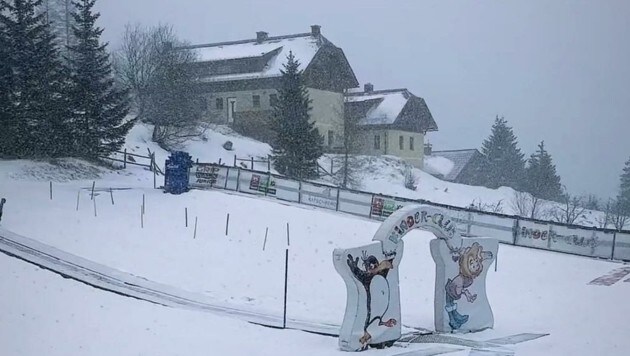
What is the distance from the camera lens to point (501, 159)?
6025 centimetres

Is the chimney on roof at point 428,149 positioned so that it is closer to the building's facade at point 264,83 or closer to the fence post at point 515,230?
the building's facade at point 264,83

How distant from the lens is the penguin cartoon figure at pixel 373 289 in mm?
13211

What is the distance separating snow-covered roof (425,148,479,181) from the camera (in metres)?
60.9

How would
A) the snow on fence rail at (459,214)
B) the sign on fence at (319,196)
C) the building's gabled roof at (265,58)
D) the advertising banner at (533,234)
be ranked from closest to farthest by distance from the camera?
the snow on fence rail at (459,214), the advertising banner at (533,234), the sign on fence at (319,196), the building's gabled roof at (265,58)

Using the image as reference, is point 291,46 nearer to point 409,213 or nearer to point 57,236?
point 57,236

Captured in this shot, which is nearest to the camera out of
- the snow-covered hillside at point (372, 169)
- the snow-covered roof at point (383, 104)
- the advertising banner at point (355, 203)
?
the advertising banner at point (355, 203)

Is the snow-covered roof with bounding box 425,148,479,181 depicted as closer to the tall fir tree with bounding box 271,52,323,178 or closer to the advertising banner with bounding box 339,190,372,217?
the tall fir tree with bounding box 271,52,323,178

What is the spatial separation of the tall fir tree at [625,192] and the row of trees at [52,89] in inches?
903

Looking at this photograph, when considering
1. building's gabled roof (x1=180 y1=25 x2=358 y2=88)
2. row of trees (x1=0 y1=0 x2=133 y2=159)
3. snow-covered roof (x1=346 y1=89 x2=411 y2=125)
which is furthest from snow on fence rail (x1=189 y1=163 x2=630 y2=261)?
snow-covered roof (x1=346 y1=89 x2=411 y2=125)

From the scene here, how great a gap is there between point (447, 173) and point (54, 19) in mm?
41273

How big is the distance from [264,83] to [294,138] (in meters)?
11.2

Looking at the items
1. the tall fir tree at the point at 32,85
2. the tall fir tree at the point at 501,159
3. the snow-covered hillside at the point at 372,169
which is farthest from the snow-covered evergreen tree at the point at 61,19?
the tall fir tree at the point at 501,159

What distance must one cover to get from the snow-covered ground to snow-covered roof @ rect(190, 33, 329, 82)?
1695cm

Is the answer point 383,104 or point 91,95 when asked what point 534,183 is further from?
point 91,95
